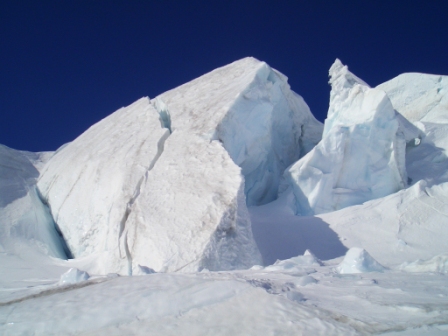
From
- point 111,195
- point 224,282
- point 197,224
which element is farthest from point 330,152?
point 224,282

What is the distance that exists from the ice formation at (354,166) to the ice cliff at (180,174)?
107 cm

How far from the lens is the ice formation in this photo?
6.93 m

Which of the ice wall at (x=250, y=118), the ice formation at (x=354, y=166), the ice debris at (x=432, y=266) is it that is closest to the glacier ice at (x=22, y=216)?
the ice wall at (x=250, y=118)

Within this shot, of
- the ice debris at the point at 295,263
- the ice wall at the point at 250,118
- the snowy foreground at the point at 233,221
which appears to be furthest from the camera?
the ice wall at the point at 250,118

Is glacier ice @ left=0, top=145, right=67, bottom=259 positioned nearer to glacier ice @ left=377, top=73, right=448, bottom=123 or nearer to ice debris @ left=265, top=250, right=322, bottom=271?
ice debris @ left=265, top=250, right=322, bottom=271

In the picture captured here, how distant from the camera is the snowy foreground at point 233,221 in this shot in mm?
1931

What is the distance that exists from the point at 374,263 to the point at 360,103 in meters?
5.12

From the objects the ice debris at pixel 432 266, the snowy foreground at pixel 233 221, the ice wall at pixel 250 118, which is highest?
the ice wall at pixel 250 118

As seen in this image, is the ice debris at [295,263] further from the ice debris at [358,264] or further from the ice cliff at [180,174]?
the ice cliff at [180,174]

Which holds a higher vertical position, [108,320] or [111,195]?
[111,195]

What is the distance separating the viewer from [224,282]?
2277mm

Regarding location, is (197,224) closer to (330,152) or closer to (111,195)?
(111,195)

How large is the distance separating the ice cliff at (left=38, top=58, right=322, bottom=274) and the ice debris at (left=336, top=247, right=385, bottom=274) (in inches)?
51.9

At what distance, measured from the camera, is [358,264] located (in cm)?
343
